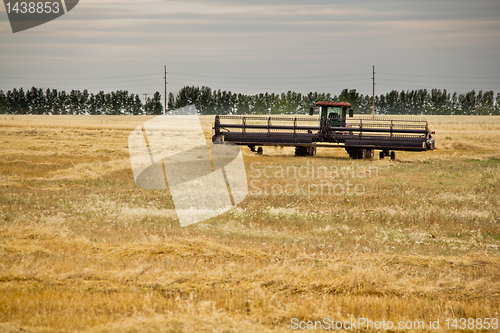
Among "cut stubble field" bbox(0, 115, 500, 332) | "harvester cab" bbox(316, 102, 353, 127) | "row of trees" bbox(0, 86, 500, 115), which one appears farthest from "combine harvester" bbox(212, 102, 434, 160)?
"row of trees" bbox(0, 86, 500, 115)

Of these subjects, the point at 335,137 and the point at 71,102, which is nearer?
the point at 335,137

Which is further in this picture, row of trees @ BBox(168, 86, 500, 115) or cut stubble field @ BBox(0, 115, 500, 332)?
row of trees @ BBox(168, 86, 500, 115)

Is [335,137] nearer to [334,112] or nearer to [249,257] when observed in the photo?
[334,112]

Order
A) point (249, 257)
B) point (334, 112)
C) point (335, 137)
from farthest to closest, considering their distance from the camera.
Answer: point (334, 112) < point (335, 137) < point (249, 257)

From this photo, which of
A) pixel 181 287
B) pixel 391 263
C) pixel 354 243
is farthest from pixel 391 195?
pixel 181 287

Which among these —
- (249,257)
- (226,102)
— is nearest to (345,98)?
(226,102)

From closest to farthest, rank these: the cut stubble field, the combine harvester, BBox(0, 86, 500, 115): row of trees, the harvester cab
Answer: the cut stubble field
the combine harvester
the harvester cab
BBox(0, 86, 500, 115): row of trees

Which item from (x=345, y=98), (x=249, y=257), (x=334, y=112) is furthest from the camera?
(x=345, y=98)

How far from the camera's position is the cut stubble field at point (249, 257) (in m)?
6.96

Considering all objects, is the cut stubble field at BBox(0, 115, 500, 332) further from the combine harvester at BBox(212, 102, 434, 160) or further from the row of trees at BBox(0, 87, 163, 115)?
the row of trees at BBox(0, 87, 163, 115)

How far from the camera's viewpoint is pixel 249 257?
9.40 meters

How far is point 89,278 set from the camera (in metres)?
8.15

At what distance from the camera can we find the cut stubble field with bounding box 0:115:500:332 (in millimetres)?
6957

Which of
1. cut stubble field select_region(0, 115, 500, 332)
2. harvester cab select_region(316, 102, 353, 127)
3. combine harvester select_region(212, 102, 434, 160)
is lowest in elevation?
cut stubble field select_region(0, 115, 500, 332)
